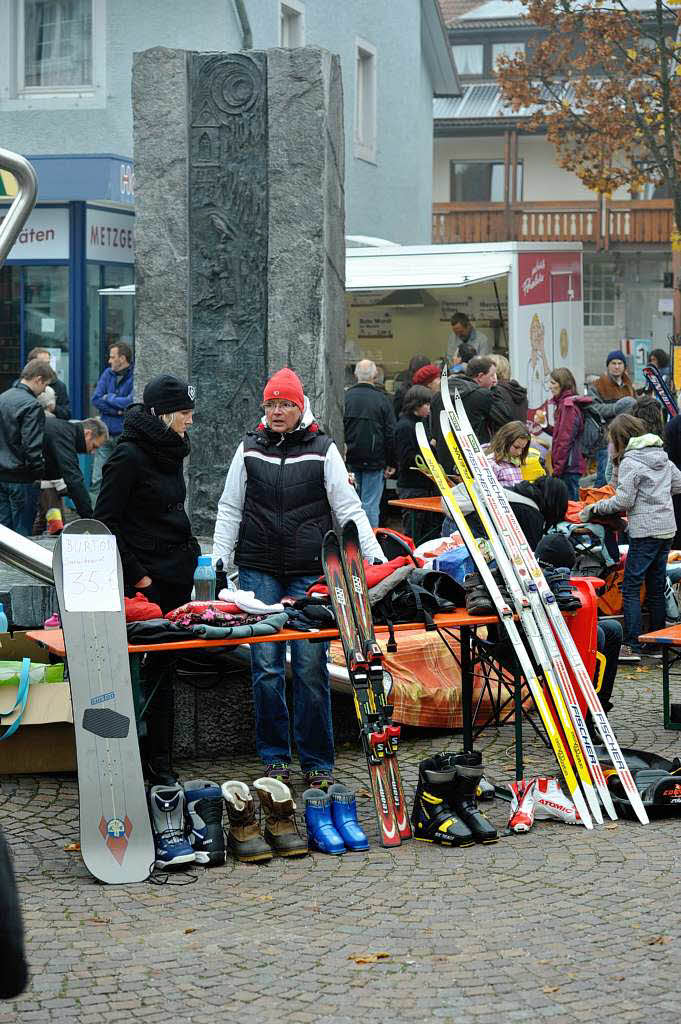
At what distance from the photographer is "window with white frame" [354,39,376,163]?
83.6ft

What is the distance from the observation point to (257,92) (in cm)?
923

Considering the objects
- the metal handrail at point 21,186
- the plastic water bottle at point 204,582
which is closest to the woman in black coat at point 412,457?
the plastic water bottle at point 204,582

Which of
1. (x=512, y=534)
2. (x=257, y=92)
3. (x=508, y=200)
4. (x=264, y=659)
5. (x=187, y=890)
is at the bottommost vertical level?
(x=187, y=890)

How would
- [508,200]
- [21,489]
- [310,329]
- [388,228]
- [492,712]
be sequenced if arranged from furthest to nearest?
[508,200] → [388,228] → [21,489] → [310,329] → [492,712]

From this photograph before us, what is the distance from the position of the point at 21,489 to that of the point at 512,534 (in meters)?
6.29

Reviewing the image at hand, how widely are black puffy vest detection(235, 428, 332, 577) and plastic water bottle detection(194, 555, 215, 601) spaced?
0.61 m

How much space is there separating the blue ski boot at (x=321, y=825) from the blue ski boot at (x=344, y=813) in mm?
20

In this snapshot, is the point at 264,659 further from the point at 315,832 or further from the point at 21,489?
the point at 21,489

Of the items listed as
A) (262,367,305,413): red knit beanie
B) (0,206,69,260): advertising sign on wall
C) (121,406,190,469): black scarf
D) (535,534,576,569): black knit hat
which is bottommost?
(535,534,576,569): black knit hat

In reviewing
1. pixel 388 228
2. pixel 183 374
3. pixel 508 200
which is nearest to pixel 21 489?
pixel 183 374

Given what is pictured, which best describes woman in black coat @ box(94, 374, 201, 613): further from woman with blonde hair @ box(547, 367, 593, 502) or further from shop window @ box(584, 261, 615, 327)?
shop window @ box(584, 261, 615, 327)

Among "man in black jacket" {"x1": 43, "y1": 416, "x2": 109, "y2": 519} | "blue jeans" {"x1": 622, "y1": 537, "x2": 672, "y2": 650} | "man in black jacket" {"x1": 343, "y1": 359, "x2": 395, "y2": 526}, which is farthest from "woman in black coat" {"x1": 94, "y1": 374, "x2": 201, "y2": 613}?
"man in black jacket" {"x1": 343, "y1": 359, "x2": 395, "y2": 526}

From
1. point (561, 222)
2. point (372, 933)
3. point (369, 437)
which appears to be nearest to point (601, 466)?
point (369, 437)

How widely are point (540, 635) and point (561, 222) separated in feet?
115
